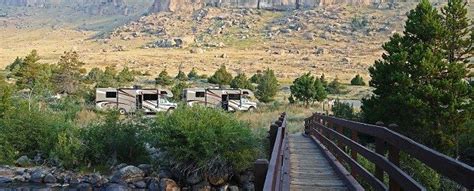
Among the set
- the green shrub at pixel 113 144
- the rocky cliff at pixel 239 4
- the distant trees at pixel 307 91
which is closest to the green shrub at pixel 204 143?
the green shrub at pixel 113 144

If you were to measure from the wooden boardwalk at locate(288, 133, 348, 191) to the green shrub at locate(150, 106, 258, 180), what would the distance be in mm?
6435

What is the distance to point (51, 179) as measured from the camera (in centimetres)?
1977

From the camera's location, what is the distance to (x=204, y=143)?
18.0m

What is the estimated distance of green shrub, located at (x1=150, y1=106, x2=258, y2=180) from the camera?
18.3 metres

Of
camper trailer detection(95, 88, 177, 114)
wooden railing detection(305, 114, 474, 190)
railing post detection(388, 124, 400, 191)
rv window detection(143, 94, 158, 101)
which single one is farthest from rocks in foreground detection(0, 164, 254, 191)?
rv window detection(143, 94, 158, 101)

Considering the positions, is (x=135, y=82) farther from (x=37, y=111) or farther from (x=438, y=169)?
(x=438, y=169)

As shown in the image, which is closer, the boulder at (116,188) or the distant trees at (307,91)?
the boulder at (116,188)

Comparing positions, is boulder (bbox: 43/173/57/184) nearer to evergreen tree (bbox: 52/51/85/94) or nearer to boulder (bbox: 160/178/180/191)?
boulder (bbox: 160/178/180/191)

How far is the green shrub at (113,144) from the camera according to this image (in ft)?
69.4

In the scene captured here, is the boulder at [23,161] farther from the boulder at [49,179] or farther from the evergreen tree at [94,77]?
the evergreen tree at [94,77]

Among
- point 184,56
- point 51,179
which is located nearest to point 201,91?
point 51,179

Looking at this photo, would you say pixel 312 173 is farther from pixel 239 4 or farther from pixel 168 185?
pixel 239 4

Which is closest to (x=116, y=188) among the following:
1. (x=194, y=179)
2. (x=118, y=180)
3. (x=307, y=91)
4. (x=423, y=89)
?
(x=118, y=180)

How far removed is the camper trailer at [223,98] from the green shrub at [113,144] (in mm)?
16104
